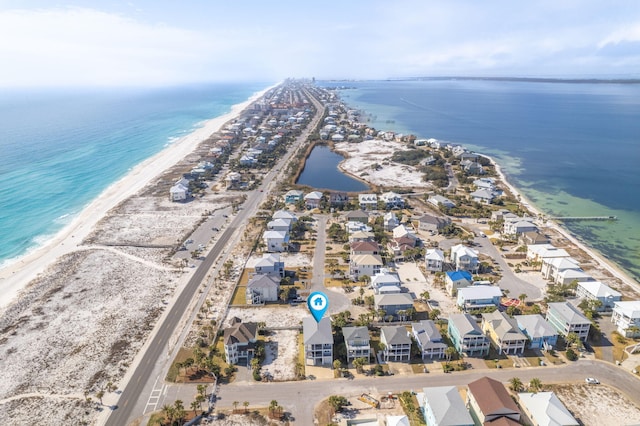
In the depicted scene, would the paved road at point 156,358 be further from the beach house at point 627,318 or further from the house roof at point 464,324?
the beach house at point 627,318

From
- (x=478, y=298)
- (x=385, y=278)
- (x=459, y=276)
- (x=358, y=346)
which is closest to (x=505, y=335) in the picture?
(x=478, y=298)

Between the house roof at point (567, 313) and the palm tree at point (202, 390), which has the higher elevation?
the house roof at point (567, 313)

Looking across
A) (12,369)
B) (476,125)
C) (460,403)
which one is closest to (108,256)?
(12,369)

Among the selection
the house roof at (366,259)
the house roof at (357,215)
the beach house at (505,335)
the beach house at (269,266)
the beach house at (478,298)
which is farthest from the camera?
the house roof at (357,215)

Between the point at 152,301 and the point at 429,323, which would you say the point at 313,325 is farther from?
the point at 152,301

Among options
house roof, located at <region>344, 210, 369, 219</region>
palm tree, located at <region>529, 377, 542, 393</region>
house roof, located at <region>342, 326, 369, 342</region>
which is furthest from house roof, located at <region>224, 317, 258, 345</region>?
house roof, located at <region>344, 210, 369, 219</region>

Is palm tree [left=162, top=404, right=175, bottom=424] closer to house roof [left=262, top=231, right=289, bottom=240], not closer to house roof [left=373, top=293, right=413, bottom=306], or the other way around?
house roof [left=373, top=293, right=413, bottom=306]

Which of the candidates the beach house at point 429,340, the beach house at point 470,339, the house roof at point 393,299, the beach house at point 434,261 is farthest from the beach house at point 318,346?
the beach house at point 434,261
